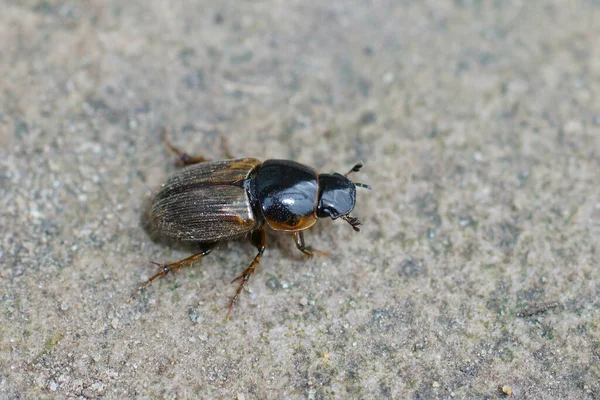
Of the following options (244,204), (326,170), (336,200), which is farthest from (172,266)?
(326,170)

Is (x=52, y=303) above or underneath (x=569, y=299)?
underneath

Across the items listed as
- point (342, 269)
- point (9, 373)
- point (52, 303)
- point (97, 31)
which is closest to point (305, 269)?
point (342, 269)

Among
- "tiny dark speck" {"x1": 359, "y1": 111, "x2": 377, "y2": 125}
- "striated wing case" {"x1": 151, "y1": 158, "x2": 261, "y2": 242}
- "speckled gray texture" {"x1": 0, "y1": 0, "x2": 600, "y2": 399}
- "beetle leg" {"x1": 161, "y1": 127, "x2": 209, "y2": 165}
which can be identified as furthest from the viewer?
"tiny dark speck" {"x1": 359, "y1": 111, "x2": 377, "y2": 125}

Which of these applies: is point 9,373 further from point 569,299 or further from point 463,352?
point 569,299

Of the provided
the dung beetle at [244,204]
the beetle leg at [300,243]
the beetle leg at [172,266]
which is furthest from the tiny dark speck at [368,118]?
the beetle leg at [172,266]

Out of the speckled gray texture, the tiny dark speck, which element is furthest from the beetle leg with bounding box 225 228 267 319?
the tiny dark speck

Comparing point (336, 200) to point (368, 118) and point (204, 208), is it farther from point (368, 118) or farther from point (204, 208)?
point (368, 118)

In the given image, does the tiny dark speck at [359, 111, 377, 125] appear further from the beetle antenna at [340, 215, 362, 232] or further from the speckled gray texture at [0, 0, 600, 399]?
the beetle antenna at [340, 215, 362, 232]
